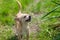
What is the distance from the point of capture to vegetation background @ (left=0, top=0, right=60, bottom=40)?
5.65m

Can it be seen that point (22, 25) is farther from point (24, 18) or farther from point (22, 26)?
point (24, 18)

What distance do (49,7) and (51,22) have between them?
2.62 ft

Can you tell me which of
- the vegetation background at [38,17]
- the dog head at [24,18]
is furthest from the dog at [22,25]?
the vegetation background at [38,17]

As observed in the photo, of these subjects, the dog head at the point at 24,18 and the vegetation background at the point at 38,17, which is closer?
the dog head at the point at 24,18

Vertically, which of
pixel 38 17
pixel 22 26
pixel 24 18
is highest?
pixel 24 18

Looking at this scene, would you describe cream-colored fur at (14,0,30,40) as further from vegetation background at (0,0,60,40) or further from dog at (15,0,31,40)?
vegetation background at (0,0,60,40)

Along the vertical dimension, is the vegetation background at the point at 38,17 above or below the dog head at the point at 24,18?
below

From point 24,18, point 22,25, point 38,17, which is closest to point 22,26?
point 22,25

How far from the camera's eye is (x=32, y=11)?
6941mm

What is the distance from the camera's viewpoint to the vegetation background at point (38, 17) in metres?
5.65

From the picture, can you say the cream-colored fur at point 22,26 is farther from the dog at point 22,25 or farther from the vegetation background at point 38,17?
the vegetation background at point 38,17

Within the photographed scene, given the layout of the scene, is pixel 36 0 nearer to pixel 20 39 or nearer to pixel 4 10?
pixel 4 10

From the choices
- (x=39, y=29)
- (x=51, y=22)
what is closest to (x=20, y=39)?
(x=39, y=29)

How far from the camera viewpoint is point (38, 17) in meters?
6.64
